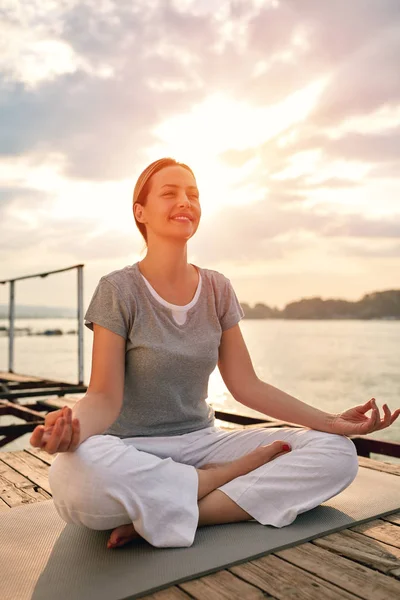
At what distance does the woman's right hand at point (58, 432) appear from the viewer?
140 centimetres

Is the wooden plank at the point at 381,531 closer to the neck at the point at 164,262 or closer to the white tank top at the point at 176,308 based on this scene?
the white tank top at the point at 176,308

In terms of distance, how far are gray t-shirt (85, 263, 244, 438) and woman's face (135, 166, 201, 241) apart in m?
0.19

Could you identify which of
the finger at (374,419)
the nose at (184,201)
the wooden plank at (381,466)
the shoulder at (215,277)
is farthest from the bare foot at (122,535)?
the wooden plank at (381,466)

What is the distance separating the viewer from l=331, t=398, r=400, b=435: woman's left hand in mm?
1743

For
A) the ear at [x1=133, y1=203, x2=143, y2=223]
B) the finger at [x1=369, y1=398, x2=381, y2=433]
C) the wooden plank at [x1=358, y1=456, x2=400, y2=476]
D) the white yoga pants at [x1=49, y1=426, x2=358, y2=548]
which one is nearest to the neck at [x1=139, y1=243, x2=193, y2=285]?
the ear at [x1=133, y1=203, x2=143, y2=223]

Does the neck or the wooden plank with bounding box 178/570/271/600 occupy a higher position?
the neck

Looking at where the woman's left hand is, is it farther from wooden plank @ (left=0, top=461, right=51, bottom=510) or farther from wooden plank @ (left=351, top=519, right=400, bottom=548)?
wooden plank @ (left=0, top=461, right=51, bottom=510)

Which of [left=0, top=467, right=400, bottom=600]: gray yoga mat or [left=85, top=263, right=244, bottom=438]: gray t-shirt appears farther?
[left=85, top=263, right=244, bottom=438]: gray t-shirt

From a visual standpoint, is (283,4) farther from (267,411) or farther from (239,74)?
(267,411)

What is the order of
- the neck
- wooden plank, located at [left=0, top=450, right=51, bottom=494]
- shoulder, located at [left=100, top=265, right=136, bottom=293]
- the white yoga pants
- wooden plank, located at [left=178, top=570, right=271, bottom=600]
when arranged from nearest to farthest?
wooden plank, located at [left=178, top=570, right=271, bottom=600] < the white yoga pants < shoulder, located at [left=100, top=265, right=136, bottom=293] < the neck < wooden plank, located at [left=0, top=450, right=51, bottom=494]

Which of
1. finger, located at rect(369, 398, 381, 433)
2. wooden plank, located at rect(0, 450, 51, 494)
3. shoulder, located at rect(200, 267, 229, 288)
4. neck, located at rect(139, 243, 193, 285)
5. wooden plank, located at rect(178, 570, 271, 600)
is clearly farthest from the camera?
wooden plank, located at rect(0, 450, 51, 494)

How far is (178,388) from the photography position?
1838 mm

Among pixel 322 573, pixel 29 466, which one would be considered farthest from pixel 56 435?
pixel 29 466

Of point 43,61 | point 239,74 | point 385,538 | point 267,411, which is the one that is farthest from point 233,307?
point 239,74
